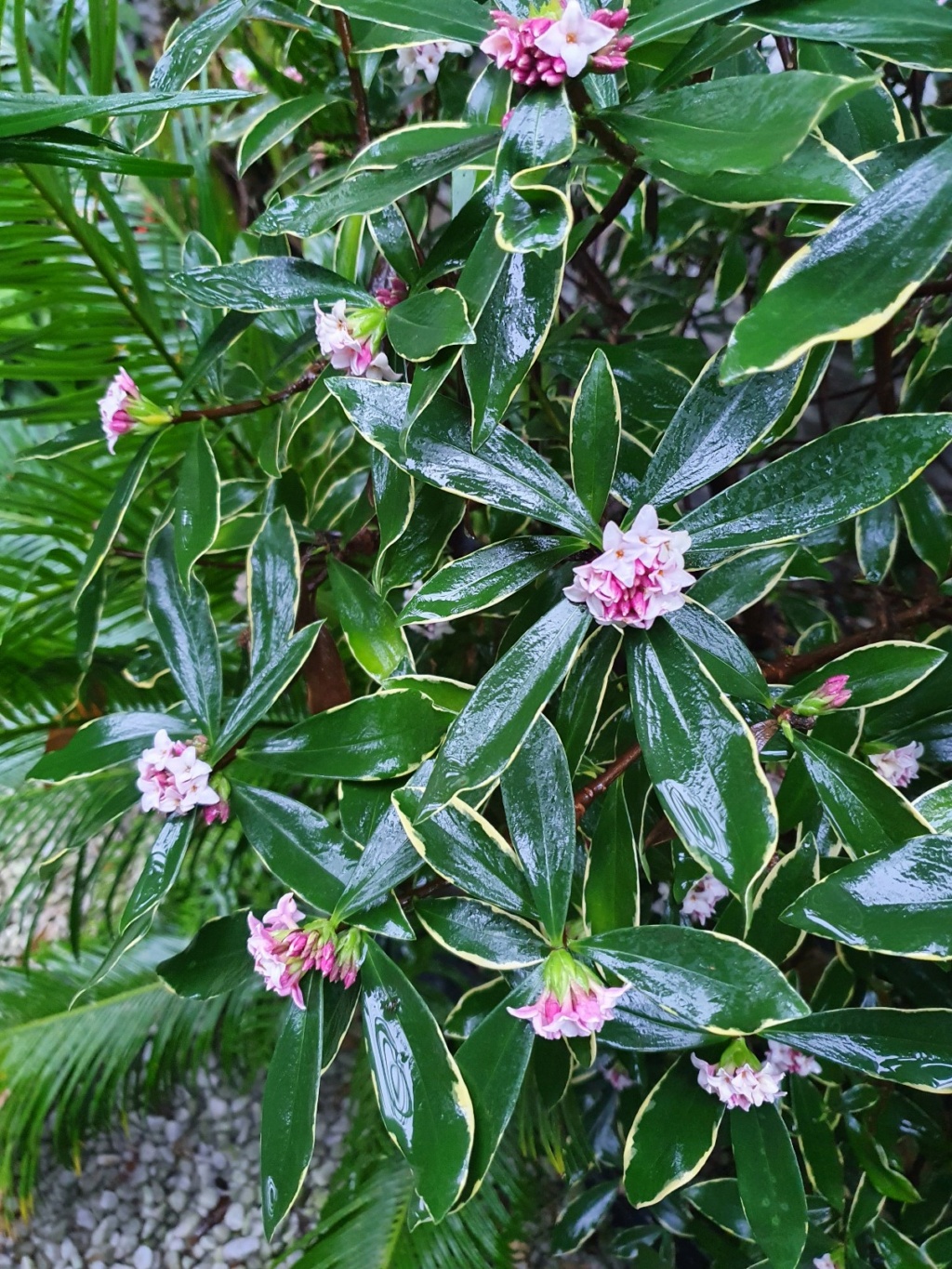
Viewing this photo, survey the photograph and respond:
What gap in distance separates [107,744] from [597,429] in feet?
1.26

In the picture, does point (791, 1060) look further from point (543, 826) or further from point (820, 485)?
point (820, 485)

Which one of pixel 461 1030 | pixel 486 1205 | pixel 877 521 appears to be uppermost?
pixel 877 521

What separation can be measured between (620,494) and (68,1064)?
46.1 inches

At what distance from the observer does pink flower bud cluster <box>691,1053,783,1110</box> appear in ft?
1.58

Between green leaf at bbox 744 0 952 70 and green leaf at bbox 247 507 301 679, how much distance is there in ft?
1.24

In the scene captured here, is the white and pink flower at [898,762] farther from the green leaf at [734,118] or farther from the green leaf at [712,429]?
the green leaf at [734,118]

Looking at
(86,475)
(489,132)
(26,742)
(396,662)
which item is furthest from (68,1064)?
(489,132)

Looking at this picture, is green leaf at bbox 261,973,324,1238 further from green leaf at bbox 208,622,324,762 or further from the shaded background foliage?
green leaf at bbox 208,622,324,762

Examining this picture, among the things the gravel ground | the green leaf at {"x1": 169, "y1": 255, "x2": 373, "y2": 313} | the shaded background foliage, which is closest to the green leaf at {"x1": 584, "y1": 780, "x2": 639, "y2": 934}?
the shaded background foliage

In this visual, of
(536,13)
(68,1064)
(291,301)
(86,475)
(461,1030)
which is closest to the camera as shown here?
(536,13)

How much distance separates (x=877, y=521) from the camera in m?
0.61

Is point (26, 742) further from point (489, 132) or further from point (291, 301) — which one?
point (489, 132)

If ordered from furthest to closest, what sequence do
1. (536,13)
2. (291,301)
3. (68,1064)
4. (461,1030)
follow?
(68,1064) → (461,1030) → (291,301) → (536,13)

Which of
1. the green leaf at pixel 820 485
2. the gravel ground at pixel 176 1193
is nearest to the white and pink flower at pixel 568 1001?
the green leaf at pixel 820 485
